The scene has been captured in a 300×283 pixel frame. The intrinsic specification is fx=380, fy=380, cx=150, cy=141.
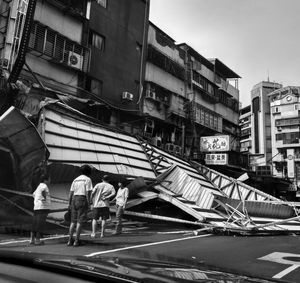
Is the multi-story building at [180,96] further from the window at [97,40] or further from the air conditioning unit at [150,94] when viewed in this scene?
the window at [97,40]

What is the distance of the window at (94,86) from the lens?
2538 centimetres

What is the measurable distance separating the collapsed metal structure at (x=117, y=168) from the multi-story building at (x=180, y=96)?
432 inches

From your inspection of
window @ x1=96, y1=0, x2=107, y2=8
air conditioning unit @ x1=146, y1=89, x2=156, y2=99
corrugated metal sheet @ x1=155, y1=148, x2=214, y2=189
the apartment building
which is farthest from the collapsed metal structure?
window @ x1=96, y1=0, x2=107, y2=8

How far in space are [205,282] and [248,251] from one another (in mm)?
7830

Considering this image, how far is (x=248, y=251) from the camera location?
927 centimetres

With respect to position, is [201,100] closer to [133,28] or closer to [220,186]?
[133,28]

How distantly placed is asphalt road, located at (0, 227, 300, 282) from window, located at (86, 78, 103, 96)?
48.9 feet

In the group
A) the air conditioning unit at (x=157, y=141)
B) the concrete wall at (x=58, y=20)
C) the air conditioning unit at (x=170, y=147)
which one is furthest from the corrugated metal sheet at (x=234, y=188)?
the concrete wall at (x=58, y=20)

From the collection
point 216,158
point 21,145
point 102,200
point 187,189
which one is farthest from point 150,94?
point 102,200

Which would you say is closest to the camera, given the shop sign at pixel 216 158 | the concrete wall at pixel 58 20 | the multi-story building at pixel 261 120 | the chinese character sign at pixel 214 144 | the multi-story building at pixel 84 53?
the multi-story building at pixel 84 53

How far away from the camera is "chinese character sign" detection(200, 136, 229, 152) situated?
3347 cm

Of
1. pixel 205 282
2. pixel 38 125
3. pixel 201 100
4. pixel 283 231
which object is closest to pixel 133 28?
pixel 201 100

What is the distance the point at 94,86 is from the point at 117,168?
33.7 feet

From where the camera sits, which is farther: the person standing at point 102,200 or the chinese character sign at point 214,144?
the chinese character sign at point 214,144
